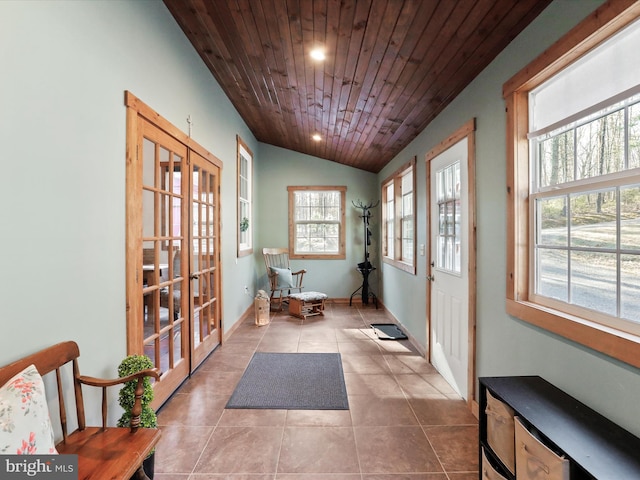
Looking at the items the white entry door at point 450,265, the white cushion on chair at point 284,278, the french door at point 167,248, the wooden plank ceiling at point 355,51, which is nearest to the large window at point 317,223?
the white cushion on chair at point 284,278

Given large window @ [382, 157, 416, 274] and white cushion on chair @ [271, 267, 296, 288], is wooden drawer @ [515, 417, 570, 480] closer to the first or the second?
large window @ [382, 157, 416, 274]

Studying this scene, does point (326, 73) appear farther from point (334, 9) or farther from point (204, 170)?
point (204, 170)

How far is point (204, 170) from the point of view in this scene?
10.9 feet

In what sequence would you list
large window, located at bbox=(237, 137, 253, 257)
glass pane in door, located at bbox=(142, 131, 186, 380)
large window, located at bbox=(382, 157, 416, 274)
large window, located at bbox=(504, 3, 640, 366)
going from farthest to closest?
large window, located at bbox=(237, 137, 253, 257) < large window, located at bbox=(382, 157, 416, 274) < glass pane in door, located at bbox=(142, 131, 186, 380) < large window, located at bbox=(504, 3, 640, 366)

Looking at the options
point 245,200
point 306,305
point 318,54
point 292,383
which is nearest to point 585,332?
point 292,383

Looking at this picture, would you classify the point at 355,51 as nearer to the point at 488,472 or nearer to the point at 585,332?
the point at 585,332

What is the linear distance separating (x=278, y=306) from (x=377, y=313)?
5.79ft

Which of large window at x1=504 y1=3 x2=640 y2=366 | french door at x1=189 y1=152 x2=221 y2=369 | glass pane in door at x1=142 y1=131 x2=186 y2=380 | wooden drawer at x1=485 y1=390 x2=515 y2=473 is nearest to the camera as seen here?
large window at x1=504 y1=3 x2=640 y2=366

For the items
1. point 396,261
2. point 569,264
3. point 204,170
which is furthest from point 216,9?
point 396,261

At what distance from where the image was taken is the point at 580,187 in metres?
1.49

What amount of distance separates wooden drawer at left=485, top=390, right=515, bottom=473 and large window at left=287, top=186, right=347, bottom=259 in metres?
4.69

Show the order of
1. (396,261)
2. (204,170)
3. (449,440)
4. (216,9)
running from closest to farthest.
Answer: (449,440) → (216,9) → (204,170) → (396,261)

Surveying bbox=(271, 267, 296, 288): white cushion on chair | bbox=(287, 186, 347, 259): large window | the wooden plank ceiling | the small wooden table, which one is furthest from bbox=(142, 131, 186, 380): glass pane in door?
bbox=(287, 186, 347, 259): large window

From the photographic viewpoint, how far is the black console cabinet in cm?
99
